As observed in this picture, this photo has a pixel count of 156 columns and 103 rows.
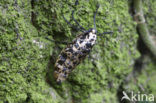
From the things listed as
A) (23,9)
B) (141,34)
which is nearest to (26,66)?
(23,9)

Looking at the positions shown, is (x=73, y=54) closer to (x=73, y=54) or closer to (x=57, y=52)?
(x=73, y=54)

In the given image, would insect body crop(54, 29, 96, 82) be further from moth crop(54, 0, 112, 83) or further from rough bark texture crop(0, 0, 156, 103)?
rough bark texture crop(0, 0, 156, 103)

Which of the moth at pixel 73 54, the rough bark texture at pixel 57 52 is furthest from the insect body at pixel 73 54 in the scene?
the rough bark texture at pixel 57 52

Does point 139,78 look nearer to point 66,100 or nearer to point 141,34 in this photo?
point 141,34

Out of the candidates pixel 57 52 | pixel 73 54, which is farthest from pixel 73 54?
pixel 57 52

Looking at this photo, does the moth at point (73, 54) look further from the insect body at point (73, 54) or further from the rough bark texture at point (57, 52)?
the rough bark texture at point (57, 52)

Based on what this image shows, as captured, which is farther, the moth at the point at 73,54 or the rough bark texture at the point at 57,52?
the moth at the point at 73,54
